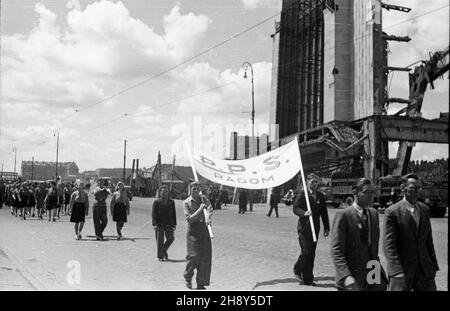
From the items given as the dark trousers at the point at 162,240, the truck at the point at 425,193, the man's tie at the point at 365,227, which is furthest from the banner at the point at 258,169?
the truck at the point at 425,193

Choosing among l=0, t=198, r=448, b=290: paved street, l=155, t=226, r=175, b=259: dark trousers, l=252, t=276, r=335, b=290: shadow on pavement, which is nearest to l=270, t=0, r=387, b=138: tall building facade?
l=0, t=198, r=448, b=290: paved street

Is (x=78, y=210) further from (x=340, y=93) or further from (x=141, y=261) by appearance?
(x=340, y=93)

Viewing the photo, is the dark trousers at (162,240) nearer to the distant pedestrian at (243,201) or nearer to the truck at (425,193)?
the truck at (425,193)

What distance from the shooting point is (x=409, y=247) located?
4328mm

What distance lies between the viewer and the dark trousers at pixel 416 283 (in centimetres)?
433

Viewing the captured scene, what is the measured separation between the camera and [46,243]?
10.8 metres

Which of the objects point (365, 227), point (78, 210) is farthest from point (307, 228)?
point (78, 210)

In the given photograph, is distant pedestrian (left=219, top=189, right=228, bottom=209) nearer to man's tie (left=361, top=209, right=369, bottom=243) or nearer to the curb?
the curb

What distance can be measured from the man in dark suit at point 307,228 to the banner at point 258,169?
0.86 metres

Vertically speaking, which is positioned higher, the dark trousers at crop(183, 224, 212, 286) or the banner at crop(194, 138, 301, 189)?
the banner at crop(194, 138, 301, 189)

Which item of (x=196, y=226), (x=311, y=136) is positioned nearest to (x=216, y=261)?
(x=196, y=226)

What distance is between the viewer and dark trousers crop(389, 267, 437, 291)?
4.33m

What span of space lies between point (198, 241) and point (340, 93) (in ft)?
65.3
